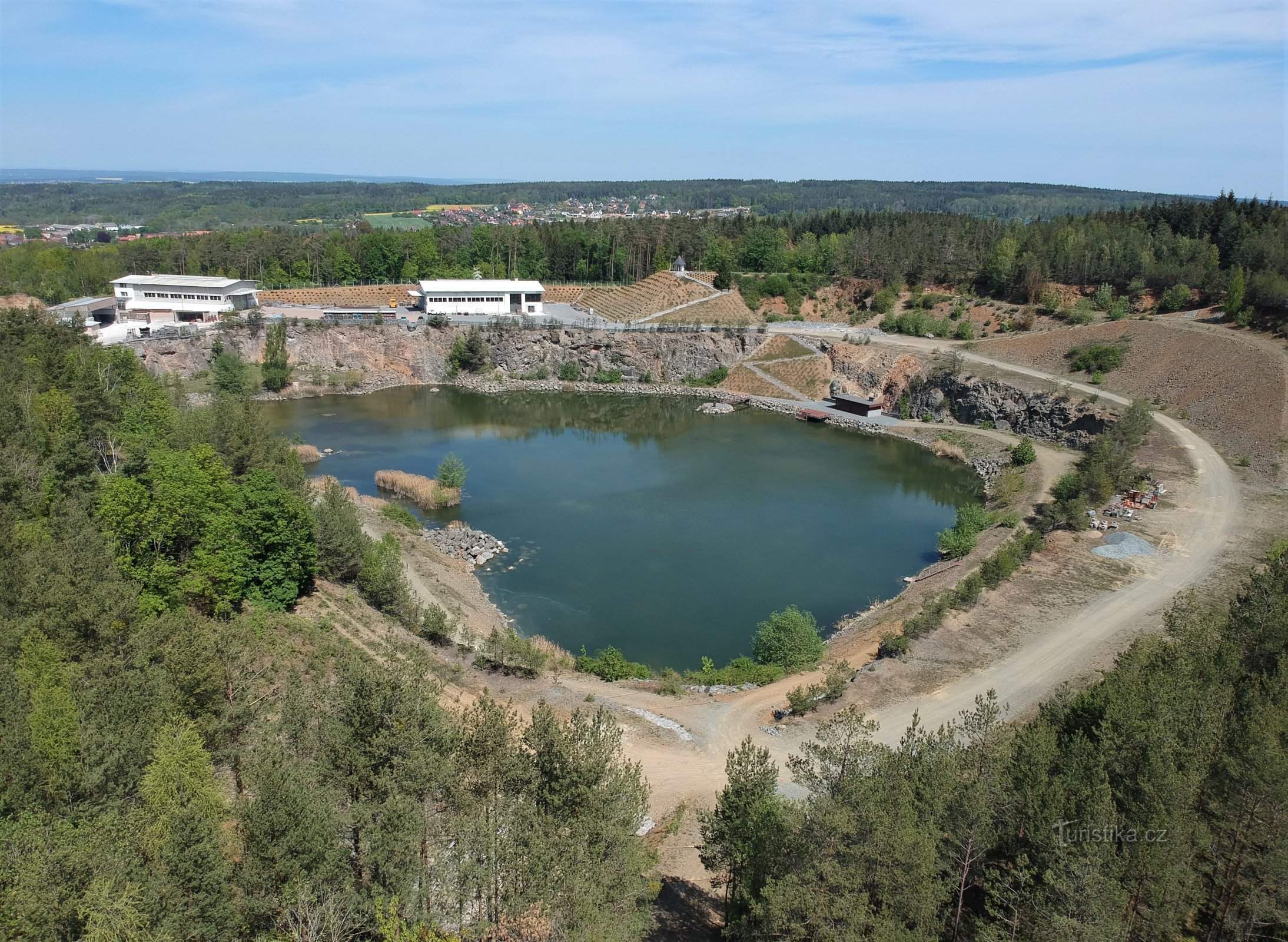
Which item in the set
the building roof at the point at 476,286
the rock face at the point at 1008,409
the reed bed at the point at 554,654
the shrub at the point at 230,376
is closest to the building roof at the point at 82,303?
the shrub at the point at 230,376

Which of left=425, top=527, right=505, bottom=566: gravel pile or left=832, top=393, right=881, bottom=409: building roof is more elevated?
left=832, top=393, right=881, bottom=409: building roof

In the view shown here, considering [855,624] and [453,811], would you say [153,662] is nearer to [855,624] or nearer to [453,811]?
[453,811]

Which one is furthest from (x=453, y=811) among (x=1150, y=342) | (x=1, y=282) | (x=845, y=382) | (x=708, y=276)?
(x=1, y=282)

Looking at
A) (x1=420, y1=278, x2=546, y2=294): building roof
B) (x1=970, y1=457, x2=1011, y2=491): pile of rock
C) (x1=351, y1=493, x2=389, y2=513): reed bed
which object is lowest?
(x1=351, y1=493, x2=389, y2=513): reed bed

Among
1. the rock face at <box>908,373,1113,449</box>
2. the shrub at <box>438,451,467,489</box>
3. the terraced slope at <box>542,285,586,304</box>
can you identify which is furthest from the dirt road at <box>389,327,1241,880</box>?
the terraced slope at <box>542,285,586,304</box>

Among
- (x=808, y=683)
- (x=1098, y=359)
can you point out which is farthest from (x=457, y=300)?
(x=808, y=683)

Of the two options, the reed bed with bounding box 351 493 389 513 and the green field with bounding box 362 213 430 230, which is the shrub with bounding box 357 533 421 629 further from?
the green field with bounding box 362 213 430 230

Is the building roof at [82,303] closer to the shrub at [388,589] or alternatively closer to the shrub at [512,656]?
the shrub at [388,589]
